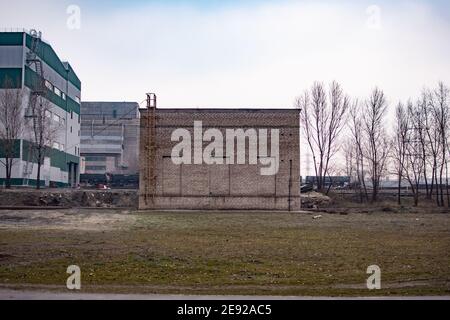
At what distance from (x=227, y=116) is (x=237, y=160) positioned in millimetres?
3742

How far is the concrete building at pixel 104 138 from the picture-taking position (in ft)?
379

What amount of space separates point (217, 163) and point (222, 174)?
1.00 metres

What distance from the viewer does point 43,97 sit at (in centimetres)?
6144

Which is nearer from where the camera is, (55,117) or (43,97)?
(43,97)

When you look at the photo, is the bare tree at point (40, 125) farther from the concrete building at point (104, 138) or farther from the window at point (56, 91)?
the concrete building at point (104, 138)

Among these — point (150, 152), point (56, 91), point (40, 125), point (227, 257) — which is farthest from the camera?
point (56, 91)

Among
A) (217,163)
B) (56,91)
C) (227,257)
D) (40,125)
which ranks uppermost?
(56,91)

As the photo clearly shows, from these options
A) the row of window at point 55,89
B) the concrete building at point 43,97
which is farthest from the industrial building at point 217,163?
the row of window at point 55,89

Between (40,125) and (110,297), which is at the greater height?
(40,125)

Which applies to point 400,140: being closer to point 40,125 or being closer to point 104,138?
point 40,125

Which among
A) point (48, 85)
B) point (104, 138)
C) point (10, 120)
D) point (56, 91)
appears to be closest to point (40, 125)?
point (10, 120)

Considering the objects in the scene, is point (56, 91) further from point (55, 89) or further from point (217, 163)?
point (217, 163)

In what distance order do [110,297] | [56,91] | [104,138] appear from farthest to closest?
[104,138], [56,91], [110,297]
